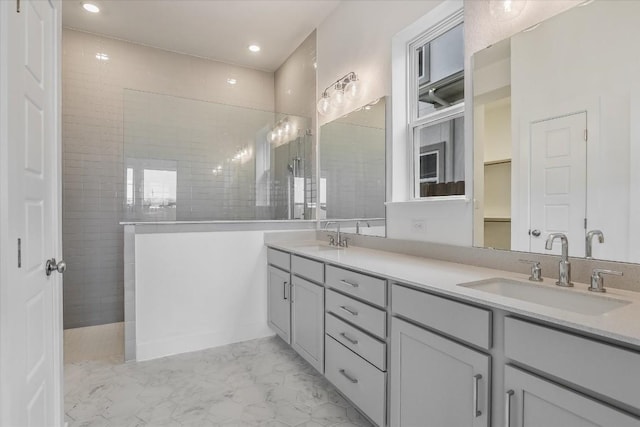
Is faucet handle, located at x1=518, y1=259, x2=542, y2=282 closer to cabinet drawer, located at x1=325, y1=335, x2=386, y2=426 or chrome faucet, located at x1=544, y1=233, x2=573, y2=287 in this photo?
chrome faucet, located at x1=544, y1=233, x2=573, y2=287

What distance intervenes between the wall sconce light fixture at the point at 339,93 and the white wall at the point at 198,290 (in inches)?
52.4

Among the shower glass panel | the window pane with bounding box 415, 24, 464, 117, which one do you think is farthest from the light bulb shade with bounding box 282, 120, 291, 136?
the window pane with bounding box 415, 24, 464, 117

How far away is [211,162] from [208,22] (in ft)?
4.41

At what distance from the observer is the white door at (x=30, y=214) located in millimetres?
1007

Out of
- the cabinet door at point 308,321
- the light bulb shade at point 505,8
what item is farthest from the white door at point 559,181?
the cabinet door at point 308,321

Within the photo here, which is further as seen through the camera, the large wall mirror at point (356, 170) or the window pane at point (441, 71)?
the large wall mirror at point (356, 170)

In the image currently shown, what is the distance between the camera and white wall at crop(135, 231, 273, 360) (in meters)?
2.66

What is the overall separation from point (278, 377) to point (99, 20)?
3.57m

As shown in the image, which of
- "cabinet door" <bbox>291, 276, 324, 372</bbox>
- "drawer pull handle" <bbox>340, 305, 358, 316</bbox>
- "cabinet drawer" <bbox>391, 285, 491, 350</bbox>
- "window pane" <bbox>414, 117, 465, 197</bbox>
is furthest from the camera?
"cabinet door" <bbox>291, 276, 324, 372</bbox>

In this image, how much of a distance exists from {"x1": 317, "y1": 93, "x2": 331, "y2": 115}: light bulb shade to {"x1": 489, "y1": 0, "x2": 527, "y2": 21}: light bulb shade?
164 centimetres

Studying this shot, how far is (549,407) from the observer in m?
0.95

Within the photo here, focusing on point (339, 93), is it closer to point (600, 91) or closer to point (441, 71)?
point (441, 71)

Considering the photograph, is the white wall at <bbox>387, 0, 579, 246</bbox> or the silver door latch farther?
the white wall at <bbox>387, 0, 579, 246</bbox>

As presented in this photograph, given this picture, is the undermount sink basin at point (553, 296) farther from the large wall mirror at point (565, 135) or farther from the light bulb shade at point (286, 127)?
the light bulb shade at point (286, 127)
